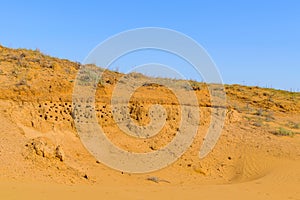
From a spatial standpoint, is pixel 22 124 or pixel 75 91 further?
pixel 75 91

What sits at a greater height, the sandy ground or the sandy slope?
the sandy slope

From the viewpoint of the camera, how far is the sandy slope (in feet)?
24.4

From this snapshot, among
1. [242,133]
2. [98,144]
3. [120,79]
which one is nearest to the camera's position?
[98,144]

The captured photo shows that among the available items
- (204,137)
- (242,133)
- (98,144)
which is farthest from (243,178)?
(98,144)

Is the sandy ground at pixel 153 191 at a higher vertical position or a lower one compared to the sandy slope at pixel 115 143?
lower

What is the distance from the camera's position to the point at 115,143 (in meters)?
10.4

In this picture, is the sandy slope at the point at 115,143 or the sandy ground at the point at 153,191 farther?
the sandy slope at the point at 115,143

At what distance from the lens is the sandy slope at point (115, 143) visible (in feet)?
24.4

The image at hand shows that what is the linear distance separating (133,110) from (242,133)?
4072 mm

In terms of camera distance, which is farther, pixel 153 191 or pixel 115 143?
pixel 115 143

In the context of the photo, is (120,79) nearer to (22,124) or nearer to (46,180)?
(22,124)

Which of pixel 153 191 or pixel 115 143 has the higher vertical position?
pixel 115 143

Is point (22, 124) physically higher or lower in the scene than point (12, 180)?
higher

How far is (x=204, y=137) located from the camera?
1178 centimetres
